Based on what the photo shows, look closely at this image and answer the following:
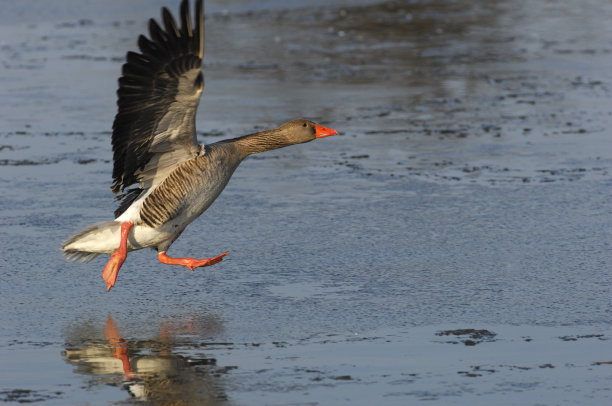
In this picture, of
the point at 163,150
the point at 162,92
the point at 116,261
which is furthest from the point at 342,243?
the point at 162,92

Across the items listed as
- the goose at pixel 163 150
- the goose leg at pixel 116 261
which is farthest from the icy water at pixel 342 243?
the goose at pixel 163 150

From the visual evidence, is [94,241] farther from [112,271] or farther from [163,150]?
[163,150]

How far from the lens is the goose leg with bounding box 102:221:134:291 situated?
18.6 feet

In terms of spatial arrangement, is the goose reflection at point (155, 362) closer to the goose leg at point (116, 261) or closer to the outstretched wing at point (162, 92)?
the goose leg at point (116, 261)

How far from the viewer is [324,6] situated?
1878 cm

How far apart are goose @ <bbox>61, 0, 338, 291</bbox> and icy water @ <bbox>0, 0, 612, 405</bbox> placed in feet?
0.87

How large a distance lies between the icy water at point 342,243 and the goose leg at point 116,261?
0.13 m

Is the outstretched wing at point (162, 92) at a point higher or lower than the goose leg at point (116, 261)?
higher

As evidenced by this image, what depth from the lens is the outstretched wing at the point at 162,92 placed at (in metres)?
5.40

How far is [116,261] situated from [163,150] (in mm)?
670

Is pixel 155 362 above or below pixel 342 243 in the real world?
below

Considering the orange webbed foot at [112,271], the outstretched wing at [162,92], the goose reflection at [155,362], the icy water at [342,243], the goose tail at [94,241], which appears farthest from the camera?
the goose tail at [94,241]

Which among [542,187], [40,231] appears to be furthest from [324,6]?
[40,231]

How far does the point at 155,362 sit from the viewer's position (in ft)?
15.4
